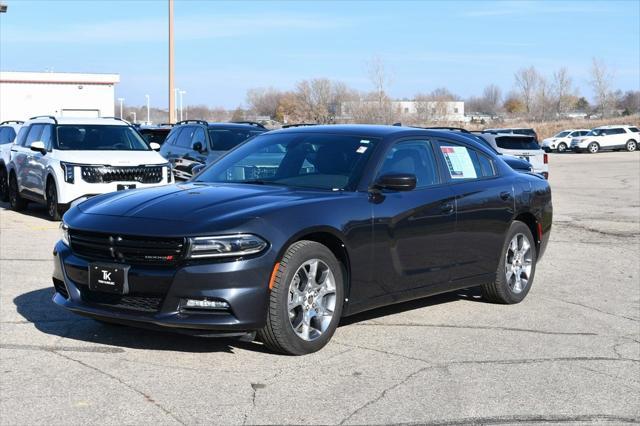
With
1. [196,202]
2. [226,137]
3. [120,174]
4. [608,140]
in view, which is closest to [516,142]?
[226,137]

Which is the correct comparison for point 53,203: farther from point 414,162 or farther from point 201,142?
point 414,162

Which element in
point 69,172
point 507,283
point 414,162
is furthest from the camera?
point 69,172

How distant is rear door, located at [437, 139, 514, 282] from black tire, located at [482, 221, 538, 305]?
104 millimetres

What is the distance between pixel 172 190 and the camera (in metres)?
6.80

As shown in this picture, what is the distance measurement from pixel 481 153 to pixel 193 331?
11.9ft

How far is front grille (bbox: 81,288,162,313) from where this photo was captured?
578 cm

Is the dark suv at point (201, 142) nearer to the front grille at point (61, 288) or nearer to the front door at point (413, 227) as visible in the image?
the front door at point (413, 227)

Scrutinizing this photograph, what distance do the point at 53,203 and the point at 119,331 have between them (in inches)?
354

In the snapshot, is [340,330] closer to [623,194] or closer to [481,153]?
[481,153]

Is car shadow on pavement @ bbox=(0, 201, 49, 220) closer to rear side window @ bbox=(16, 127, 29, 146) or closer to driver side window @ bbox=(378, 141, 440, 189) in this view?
rear side window @ bbox=(16, 127, 29, 146)

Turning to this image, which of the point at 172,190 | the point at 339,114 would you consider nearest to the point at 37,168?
the point at 172,190

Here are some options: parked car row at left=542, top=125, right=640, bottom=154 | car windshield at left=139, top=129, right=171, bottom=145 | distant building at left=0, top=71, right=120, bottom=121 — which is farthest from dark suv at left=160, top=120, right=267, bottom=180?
distant building at left=0, top=71, right=120, bottom=121

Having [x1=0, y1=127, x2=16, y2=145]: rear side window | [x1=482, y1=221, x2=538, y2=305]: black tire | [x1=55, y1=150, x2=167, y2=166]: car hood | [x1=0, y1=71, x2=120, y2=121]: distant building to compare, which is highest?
[x1=0, y1=71, x2=120, y2=121]: distant building

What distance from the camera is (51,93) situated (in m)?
63.3
